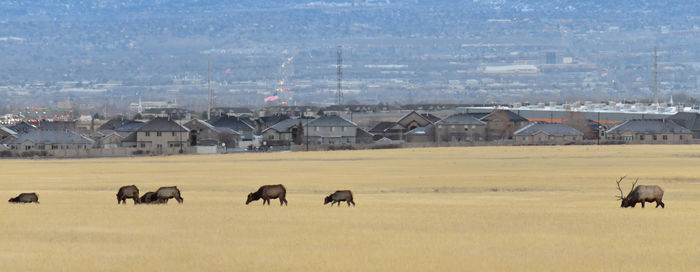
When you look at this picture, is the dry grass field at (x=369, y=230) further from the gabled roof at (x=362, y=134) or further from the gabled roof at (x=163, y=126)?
the gabled roof at (x=362, y=134)

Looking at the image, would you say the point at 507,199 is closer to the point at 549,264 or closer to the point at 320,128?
the point at 549,264

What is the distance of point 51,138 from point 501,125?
4591cm

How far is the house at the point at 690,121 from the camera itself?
111681 millimetres

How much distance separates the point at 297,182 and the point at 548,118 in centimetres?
10449

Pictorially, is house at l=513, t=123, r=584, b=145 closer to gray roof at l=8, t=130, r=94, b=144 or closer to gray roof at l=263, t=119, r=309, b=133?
gray roof at l=263, t=119, r=309, b=133

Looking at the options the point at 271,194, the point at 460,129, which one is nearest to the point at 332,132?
the point at 460,129

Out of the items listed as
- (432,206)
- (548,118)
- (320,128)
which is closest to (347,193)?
(432,206)

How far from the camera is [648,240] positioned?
893 inches

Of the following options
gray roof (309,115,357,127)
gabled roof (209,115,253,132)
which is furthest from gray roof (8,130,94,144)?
gabled roof (209,115,253,132)

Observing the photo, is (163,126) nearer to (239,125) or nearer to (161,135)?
(161,135)

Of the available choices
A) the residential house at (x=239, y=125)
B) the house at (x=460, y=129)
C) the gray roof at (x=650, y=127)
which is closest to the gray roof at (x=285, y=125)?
the residential house at (x=239, y=125)

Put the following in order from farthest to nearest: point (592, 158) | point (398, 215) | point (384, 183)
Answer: point (592, 158) < point (384, 183) < point (398, 215)

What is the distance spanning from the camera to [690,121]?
4542 inches

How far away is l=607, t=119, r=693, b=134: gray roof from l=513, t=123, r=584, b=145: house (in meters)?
3.75
